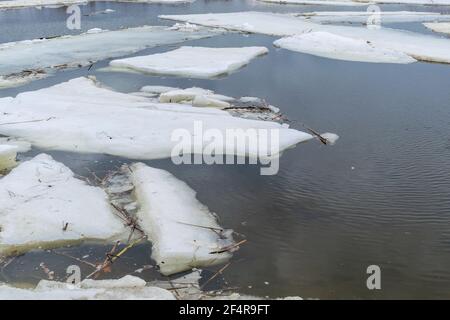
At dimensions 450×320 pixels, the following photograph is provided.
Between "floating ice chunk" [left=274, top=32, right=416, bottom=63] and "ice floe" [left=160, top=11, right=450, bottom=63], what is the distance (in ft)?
0.69

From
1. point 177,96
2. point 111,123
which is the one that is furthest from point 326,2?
point 111,123

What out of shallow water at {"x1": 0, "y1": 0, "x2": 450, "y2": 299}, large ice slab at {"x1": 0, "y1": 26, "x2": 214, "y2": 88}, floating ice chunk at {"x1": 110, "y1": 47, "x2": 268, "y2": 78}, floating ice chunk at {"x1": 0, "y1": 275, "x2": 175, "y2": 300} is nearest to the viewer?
floating ice chunk at {"x1": 0, "y1": 275, "x2": 175, "y2": 300}

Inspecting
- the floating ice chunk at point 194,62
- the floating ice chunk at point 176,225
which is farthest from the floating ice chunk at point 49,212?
the floating ice chunk at point 194,62

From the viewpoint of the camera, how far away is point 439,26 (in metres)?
17.0

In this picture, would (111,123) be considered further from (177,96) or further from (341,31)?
(341,31)

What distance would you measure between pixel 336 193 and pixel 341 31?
1141cm

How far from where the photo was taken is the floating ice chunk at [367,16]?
19141 mm

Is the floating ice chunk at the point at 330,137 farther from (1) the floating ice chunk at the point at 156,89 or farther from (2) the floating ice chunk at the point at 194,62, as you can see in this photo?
(2) the floating ice chunk at the point at 194,62

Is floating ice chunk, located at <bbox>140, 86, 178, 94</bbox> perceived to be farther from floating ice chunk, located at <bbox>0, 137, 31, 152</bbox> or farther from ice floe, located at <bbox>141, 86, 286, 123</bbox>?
floating ice chunk, located at <bbox>0, 137, 31, 152</bbox>

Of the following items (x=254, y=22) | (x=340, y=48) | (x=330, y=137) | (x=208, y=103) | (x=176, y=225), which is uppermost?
(x=254, y=22)

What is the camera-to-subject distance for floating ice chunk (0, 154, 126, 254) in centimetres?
468

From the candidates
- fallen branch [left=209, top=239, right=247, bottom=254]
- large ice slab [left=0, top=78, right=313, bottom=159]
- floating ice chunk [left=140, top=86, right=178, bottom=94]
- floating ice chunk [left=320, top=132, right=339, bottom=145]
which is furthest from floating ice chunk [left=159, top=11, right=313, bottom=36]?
fallen branch [left=209, top=239, right=247, bottom=254]

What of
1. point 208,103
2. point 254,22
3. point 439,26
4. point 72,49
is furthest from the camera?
point 254,22
